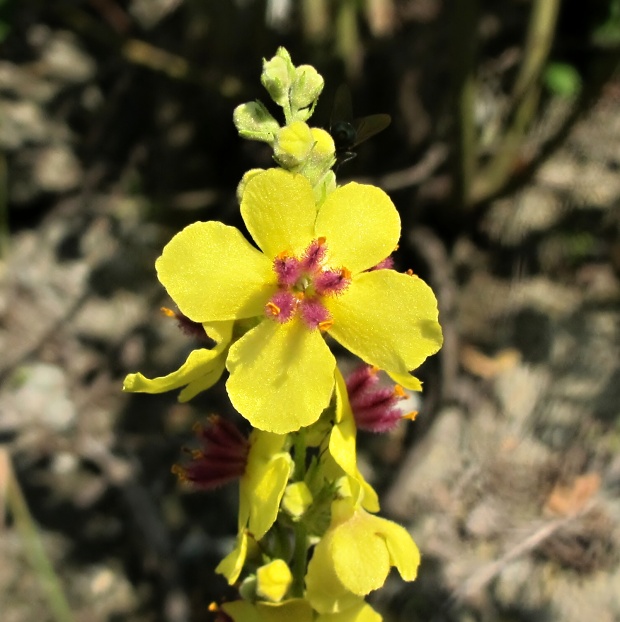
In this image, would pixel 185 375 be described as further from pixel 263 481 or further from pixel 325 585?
pixel 325 585

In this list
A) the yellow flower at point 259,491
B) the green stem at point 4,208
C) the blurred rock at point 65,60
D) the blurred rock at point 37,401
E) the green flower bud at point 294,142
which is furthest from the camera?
the blurred rock at point 65,60

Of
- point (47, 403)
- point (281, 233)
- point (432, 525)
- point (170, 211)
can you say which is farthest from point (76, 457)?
point (281, 233)

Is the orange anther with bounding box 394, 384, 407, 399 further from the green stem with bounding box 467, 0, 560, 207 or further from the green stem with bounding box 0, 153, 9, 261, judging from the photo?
the green stem with bounding box 0, 153, 9, 261

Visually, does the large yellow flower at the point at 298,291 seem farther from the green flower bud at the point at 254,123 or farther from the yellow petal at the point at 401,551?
the yellow petal at the point at 401,551

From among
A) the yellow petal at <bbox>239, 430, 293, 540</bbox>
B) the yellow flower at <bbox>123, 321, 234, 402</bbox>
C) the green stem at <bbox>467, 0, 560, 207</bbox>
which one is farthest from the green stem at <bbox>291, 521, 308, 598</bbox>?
the green stem at <bbox>467, 0, 560, 207</bbox>

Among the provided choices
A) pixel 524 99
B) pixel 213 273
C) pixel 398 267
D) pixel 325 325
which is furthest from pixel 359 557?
pixel 524 99

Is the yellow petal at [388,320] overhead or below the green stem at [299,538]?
overhead

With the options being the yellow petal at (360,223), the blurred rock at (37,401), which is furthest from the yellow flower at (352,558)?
the blurred rock at (37,401)

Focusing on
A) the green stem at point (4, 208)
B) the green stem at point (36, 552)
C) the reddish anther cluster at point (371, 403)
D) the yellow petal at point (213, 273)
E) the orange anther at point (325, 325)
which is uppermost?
the yellow petal at point (213, 273)
